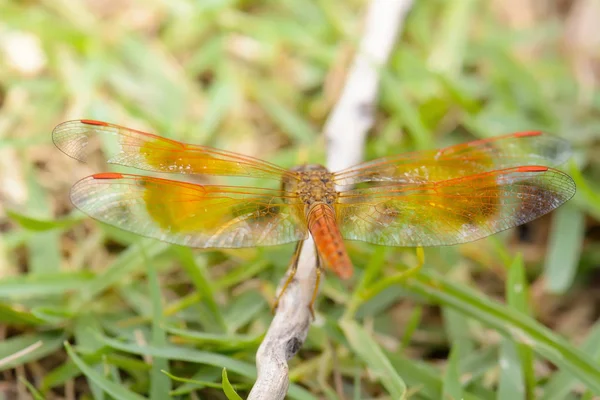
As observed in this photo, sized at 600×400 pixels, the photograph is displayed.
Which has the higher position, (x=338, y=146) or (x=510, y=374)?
(x=338, y=146)

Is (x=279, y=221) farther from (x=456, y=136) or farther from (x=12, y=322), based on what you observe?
(x=456, y=136)

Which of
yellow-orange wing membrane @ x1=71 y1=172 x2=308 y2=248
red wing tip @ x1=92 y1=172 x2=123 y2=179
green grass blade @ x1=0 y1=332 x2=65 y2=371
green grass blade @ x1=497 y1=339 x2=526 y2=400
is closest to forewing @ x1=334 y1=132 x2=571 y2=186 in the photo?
yellow-orange wing membrane @ x1=71 y1=172 x2=308 y2=248

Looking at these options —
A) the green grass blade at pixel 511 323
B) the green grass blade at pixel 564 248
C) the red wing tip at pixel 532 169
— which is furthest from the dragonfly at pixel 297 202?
the green grass blade at pixel 564 248

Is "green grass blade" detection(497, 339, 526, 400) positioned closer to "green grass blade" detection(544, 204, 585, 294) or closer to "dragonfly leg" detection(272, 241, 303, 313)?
"green grass blade" detection(544, 204, 585, 294)

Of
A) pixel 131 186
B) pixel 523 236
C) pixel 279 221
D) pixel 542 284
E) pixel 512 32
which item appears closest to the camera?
pixel 131 186

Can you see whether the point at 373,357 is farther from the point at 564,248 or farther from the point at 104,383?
the point at 564,248

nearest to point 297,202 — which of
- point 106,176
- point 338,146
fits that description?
point 338,146

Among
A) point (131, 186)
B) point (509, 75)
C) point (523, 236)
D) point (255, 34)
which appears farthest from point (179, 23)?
point (523, 236)
